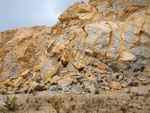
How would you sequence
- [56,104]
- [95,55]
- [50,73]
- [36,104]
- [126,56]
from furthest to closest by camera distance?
[95,55] → [126,56] → [50,73] → [36,104] → [56,104]

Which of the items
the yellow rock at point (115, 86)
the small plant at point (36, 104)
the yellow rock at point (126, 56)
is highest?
the yellow rock at point (126, 56)

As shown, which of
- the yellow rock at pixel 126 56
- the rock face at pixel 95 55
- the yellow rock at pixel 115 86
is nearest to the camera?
the yellow rock at pixel 115 86

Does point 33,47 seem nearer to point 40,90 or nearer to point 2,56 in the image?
point 2,56

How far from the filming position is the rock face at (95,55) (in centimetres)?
961

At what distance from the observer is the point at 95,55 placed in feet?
38.4

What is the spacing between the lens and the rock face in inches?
378

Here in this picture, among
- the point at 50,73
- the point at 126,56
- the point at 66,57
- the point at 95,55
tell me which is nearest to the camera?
the point at 50,73

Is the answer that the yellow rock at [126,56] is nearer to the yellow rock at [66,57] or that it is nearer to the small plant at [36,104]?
the yellow rock at [66,57]

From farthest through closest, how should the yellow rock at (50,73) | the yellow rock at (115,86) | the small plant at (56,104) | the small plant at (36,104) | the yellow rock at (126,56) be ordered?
1. the yellow rock at (126,56)
2. the yellow rock at (50,73)
3. the yellow rock at (115,86)
4. the small plant at (36,104)
5. the small plant at (56,104)

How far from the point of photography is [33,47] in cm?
1780

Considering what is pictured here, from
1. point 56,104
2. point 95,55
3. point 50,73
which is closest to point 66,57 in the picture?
point 50,73

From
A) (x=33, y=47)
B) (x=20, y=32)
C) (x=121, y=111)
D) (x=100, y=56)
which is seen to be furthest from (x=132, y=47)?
(x=20, y=32)

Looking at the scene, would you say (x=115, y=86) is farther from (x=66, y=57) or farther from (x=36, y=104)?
(x=36, y=104)

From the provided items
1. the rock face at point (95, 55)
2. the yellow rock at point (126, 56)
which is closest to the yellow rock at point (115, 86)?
the rock face at point (95, 55)
